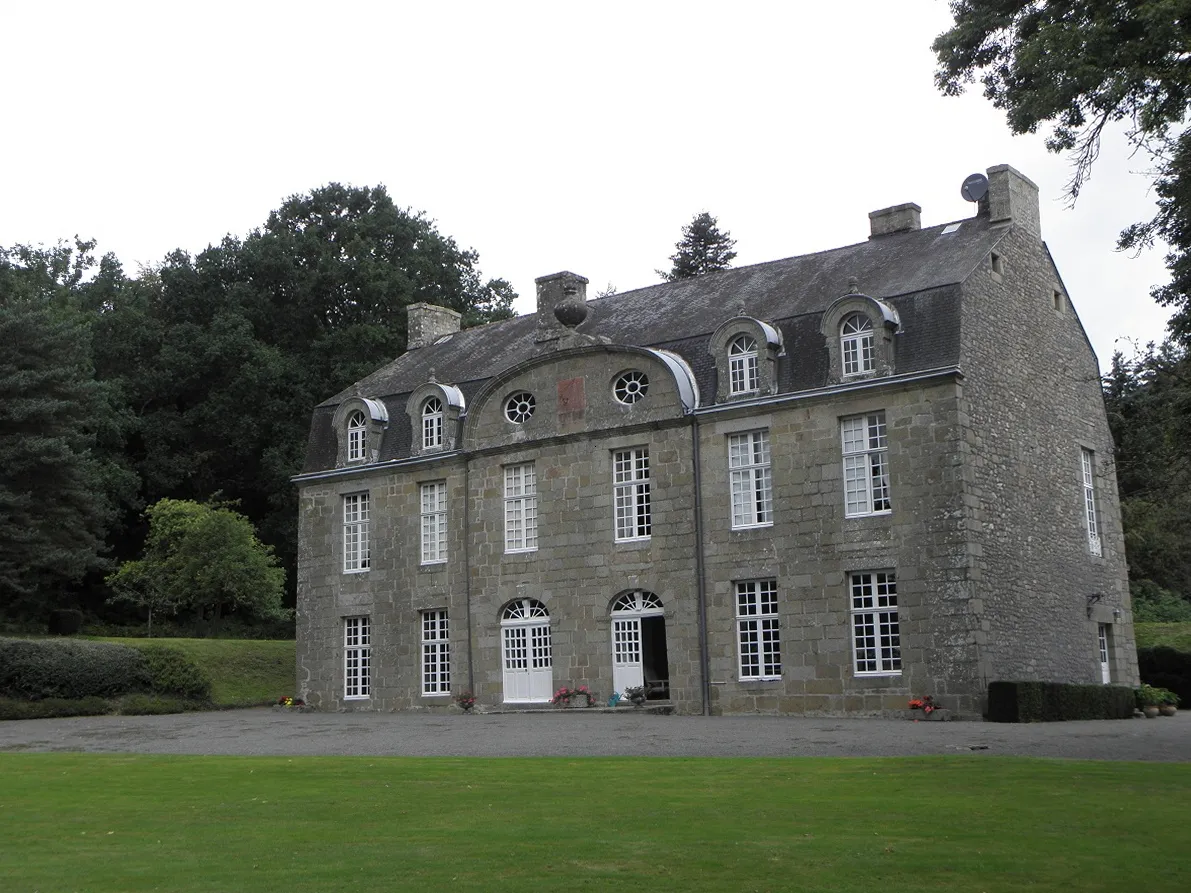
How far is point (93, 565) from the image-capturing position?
144 feet

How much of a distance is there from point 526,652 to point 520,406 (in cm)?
564

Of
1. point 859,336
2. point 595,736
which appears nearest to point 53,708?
point 595,736

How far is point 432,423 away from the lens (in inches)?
1325

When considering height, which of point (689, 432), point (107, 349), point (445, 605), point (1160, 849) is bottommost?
point (1160, 849)

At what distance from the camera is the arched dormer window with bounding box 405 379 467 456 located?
33062 millimetres

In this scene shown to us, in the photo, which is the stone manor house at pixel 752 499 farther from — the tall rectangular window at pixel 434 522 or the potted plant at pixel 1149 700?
the potted plant at pixel 1149 700

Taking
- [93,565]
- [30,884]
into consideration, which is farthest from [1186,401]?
[93,565]

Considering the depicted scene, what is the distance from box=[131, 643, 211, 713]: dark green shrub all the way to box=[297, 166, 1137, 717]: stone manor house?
285 cm

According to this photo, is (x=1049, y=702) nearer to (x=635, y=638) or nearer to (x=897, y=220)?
(x=635, y=638)

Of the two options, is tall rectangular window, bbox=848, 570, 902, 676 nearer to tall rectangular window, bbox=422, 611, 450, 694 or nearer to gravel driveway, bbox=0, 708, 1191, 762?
gravel driveway, bbox=0, 708, 1191, 762

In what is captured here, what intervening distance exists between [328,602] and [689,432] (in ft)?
37.0

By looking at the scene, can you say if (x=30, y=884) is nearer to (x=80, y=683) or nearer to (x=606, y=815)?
(x=606, y=815)

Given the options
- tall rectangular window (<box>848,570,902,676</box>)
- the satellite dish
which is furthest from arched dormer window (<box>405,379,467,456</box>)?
the satellite dish

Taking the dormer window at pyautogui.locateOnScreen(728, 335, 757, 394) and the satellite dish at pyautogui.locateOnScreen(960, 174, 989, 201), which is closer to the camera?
the dormer window at pyautogui.locateOnScreen(728, 335, 757, 394)
